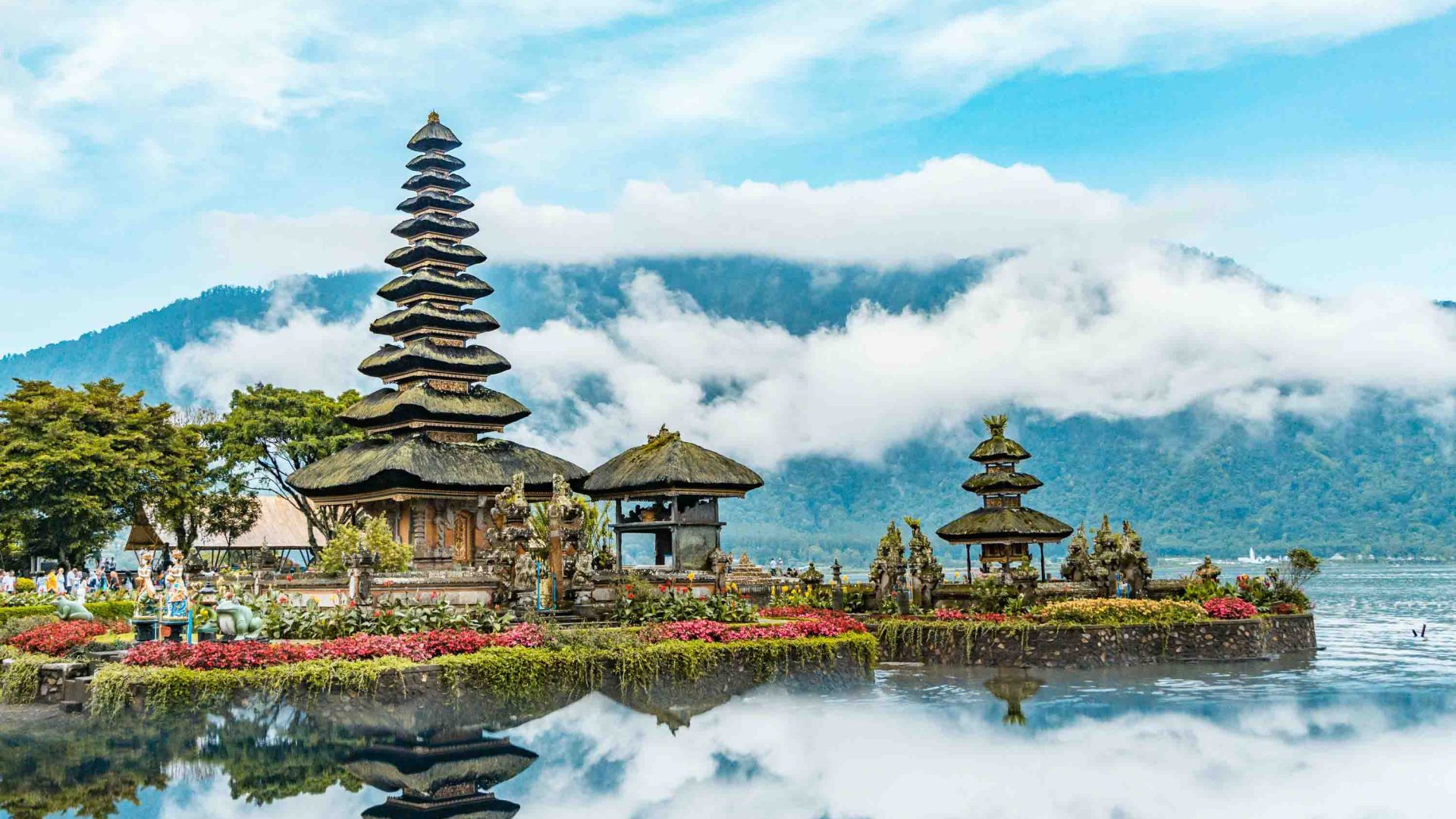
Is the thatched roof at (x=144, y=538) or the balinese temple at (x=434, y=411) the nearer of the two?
the balinese temple at (x=434, y=411)

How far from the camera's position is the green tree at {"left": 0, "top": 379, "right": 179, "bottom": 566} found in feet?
164

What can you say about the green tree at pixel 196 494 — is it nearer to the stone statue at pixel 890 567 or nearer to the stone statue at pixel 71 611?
the stone statue at pixel 71 611

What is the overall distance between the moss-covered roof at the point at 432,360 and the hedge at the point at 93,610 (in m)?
13.2

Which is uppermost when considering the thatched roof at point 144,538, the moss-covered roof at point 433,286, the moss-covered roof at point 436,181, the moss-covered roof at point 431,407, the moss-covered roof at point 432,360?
the moss-covered roof at point 436,181

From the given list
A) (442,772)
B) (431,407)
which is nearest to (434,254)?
(431,407)

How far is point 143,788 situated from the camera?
66.0 ft

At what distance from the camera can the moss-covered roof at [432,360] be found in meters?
50.5

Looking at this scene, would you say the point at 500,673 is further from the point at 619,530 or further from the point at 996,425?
the point at 996,425

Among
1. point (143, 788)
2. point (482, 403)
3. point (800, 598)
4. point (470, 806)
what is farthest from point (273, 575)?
point (470, 806)

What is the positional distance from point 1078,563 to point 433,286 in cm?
2678

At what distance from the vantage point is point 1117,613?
129 ft

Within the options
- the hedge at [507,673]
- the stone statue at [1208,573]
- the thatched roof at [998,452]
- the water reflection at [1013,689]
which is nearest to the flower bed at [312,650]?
the hedge at [507,673]

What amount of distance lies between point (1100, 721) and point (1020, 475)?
2198cm

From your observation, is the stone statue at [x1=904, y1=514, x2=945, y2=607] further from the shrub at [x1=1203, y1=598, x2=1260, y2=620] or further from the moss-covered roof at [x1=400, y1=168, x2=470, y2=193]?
the moss-covered roof at [x1=400, y1=168, x2=470, y2=193]
